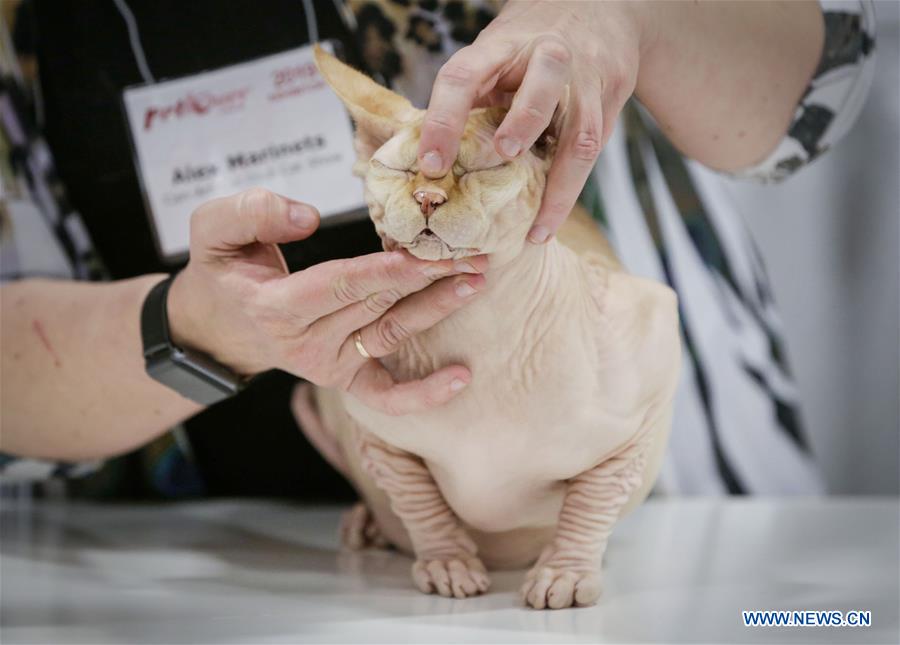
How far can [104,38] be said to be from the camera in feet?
4.40

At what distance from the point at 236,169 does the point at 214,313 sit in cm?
30

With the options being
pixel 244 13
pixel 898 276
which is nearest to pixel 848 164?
pixel 898 276

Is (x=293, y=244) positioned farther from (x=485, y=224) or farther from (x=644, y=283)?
(x=644, y=283)

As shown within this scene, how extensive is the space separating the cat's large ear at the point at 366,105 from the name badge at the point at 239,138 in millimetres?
268

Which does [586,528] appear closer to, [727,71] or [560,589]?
[560,589]

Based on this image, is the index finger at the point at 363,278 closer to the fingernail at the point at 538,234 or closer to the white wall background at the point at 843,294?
the fingernail at the point at 538,234

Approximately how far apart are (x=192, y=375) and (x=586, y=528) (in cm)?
45

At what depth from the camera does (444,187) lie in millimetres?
779

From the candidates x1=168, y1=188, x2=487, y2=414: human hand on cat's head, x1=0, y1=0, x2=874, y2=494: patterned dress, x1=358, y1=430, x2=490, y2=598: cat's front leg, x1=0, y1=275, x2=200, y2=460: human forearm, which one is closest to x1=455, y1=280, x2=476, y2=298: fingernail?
x1=168, y1=188, x2=487, y2=414: human hand on cat's head

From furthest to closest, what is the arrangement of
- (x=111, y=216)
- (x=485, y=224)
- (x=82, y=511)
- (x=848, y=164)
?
1. (x=848, y=164)
2. (x=82, y=511)
3. (x=111, y=216)
4. (x=485, y=224)

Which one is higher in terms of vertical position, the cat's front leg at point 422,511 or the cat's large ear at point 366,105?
the cat's large ear at point 366,105

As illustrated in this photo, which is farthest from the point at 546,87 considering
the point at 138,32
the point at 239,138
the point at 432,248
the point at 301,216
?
the point at 138,32

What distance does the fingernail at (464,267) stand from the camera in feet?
2.73

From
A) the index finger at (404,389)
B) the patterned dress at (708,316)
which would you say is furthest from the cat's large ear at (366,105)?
the patterned dress at (708,316)
